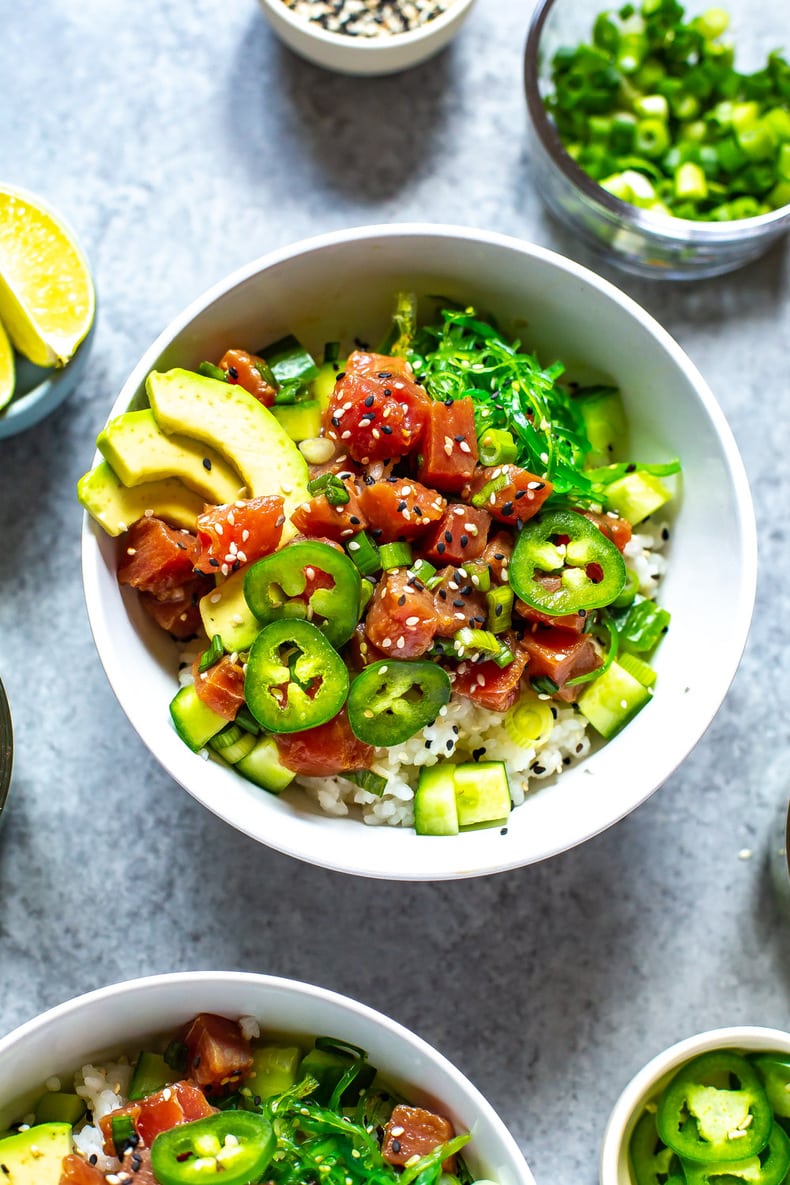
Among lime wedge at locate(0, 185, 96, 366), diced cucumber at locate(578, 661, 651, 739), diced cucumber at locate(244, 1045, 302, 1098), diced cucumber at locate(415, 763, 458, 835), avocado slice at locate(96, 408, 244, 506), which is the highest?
lime wedge at locate(0, 185, 96, 366)

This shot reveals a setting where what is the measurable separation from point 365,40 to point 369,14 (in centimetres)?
15

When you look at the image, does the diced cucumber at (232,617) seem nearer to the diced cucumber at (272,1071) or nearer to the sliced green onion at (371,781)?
the sliced green onion at (371,781)

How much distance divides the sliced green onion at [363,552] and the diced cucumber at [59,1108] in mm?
1366

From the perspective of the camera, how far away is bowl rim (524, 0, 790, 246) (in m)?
3.16

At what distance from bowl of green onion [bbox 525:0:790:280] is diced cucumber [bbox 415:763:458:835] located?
5.12ft

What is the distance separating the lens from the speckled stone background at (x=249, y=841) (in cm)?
310

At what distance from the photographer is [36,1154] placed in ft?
8.58

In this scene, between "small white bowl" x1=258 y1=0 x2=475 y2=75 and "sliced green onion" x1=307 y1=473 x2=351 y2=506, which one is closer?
"sliced green onion" x1=307 y1=473 x2=351 y2=506

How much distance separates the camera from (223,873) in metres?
3.13

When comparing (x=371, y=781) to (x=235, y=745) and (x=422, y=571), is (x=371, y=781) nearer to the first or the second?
(x=235, y=745)

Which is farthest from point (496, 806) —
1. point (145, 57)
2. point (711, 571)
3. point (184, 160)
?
point (145, 57)

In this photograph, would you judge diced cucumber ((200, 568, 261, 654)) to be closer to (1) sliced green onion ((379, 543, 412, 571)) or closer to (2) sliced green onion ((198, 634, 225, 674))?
(2) sliced green onion ((198, 634, 225, 674))

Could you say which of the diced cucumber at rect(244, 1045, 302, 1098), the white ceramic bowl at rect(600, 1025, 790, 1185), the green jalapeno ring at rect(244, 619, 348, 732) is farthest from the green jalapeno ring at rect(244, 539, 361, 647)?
the white ceramic bowl at rect(600, 1025, 790, 1185)

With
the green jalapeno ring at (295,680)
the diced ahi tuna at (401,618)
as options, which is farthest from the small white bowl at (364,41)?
the green jalapeno ring at (295,680)
